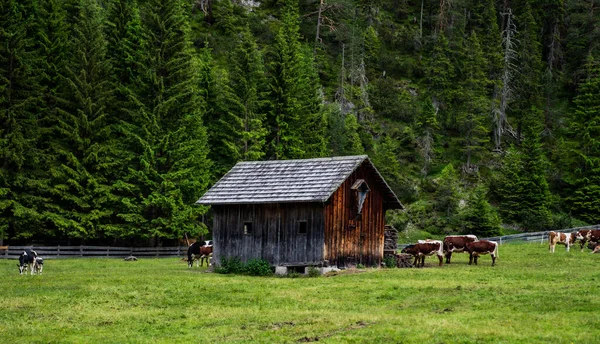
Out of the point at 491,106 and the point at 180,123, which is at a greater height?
the point at 491,106

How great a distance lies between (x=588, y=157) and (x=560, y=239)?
89.2 feet

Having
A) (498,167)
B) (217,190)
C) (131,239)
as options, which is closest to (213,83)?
(131,239)

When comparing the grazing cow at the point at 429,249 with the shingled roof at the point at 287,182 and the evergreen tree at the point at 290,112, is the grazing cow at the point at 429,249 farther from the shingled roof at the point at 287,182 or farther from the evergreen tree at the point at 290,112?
the evergreen tree at the point at 290,112

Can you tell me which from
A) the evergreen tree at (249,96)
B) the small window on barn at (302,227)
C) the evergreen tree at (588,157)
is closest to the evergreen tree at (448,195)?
the evergreen tree at (588,157)

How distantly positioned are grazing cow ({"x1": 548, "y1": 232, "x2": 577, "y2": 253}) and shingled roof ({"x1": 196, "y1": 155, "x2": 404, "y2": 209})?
977 centimetres

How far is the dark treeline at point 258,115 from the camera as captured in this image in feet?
174

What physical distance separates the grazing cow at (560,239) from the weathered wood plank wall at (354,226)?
34.8ft

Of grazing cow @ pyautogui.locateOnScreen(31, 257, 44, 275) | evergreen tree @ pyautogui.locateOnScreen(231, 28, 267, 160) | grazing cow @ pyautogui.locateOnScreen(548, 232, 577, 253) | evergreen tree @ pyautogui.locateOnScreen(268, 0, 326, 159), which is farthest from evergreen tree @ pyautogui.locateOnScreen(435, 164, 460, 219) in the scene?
grazing cow @ pyautogui.locateOnScreen(31, 257, 44, 275)

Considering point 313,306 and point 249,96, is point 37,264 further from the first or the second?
point 249,96

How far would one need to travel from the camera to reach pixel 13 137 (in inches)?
2005

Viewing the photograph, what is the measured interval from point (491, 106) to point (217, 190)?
5359 cm

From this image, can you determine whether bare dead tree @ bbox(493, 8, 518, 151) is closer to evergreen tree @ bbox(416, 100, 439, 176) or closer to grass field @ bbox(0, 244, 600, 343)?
evergreen tree @ bbox(416, 100, 439, 176)

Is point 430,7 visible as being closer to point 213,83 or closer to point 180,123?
Result: point 213,83

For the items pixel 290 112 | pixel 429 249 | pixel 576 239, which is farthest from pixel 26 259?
pixel 290 112
